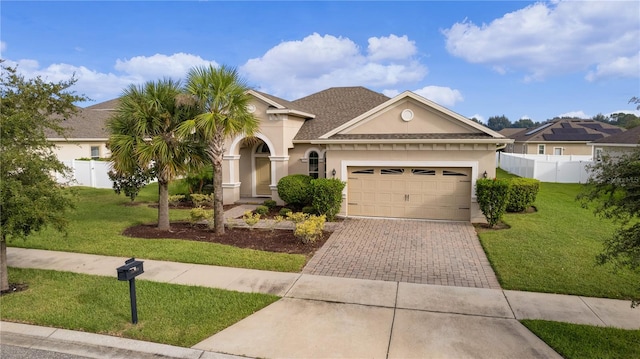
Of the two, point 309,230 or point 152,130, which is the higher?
point 152,130

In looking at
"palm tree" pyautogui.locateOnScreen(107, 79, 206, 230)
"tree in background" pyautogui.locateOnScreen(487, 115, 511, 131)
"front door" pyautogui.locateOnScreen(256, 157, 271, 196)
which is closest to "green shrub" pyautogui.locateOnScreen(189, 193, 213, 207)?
"front door" pyautogui.locateOnScreen(256, 157, 271, 196)

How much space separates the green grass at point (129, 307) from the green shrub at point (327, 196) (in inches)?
289

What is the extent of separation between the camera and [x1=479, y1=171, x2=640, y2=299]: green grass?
762cm

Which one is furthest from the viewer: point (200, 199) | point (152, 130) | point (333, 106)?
point (333, 106)

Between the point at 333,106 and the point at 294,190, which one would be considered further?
the point at 333,106

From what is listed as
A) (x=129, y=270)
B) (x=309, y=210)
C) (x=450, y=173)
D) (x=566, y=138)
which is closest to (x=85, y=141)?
(x=309, y=210)

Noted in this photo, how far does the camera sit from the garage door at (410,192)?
46.7 feet

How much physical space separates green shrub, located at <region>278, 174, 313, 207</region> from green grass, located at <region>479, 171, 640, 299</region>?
23.3 feet

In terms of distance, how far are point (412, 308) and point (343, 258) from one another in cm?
323

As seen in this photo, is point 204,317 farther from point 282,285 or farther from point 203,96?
point 203,96

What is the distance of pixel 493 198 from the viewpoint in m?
12.8

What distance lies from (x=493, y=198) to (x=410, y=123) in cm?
409

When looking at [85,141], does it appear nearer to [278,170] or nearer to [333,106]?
[278,170]

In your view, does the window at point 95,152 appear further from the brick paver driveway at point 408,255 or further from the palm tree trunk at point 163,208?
the brick paver driveway at point 408,255
